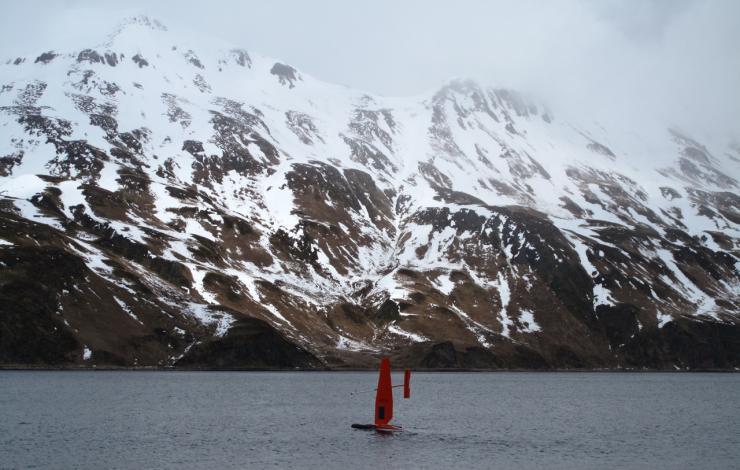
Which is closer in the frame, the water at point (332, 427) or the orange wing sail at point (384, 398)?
the water at point (332, 427)

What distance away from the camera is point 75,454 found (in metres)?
65.6

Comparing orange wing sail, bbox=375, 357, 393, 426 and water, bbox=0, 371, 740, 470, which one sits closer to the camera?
water, bbox=0, 371, 740, 470

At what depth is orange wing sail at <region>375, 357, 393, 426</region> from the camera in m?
80.6

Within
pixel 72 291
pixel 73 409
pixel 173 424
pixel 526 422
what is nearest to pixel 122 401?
pixel 73 409

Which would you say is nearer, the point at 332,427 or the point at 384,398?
the point at 384,398

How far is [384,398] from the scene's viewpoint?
8312 centimetres

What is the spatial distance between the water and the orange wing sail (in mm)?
2327

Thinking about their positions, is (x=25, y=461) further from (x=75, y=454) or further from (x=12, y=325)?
(x=12, y=325)

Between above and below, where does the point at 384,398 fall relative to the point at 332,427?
above

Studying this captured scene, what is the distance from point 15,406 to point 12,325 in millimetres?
78871

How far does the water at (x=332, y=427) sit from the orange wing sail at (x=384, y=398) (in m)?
2.33

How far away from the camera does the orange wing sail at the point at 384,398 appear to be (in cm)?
8056

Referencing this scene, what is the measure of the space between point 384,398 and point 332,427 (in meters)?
9.76

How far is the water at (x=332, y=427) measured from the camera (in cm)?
6669
